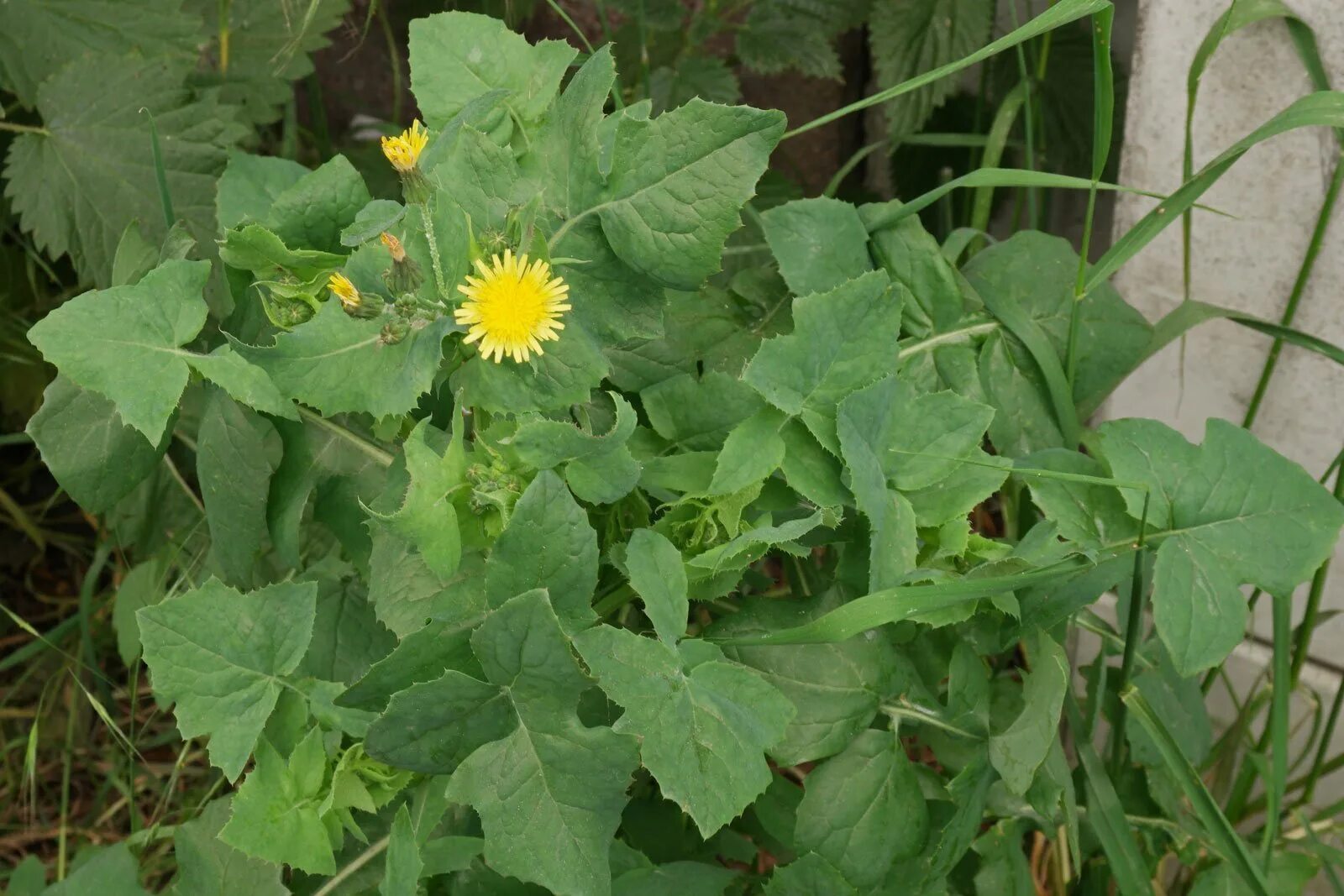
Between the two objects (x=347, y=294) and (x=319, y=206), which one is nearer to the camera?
(x=347, y=294)

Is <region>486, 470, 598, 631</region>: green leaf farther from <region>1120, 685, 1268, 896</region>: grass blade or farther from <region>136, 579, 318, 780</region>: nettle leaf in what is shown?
<region>1120, 685, 1268, 896</region>: grass blade

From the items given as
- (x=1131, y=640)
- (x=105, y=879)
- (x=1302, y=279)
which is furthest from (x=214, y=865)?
(x=1302, y=279)

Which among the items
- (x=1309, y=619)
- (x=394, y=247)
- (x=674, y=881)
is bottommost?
(x=674, y=881)

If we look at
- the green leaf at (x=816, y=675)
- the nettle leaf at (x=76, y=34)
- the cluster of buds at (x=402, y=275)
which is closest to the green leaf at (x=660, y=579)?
the green leaf at (x=816, y=675)

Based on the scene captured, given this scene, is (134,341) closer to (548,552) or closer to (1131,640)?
(548,552)

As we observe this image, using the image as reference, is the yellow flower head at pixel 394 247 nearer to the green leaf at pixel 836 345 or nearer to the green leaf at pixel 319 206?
the green leaf at pixel 319 206

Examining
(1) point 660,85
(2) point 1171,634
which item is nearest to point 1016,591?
(2) point 1171,634
